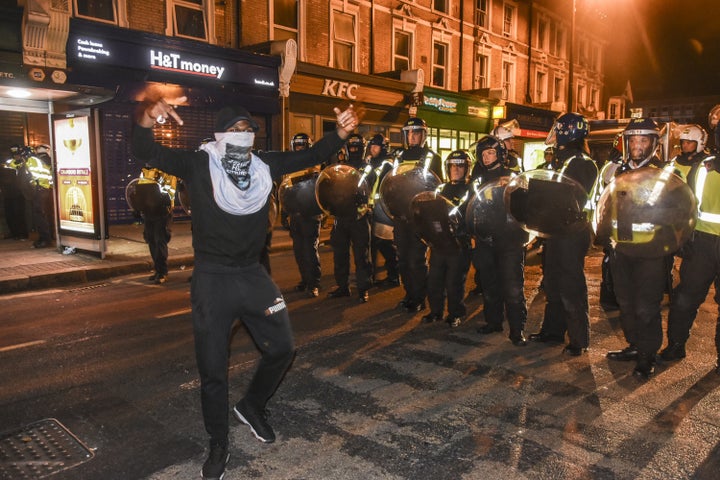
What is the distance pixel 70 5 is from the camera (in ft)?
44.1

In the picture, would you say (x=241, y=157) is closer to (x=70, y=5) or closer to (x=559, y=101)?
(x=70, y=5)

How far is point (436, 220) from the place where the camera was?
6406 millimetres

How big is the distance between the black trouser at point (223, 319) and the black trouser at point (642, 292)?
3.12m

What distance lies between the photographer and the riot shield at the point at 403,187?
22.5 ft

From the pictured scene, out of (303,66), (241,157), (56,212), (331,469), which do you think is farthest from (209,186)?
Answer: (303,66)

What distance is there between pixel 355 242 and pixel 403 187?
4.43ft

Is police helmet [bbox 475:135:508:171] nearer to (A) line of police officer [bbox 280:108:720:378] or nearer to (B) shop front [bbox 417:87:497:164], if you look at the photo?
(A) line of police officer [bbox 280:108:720:378]

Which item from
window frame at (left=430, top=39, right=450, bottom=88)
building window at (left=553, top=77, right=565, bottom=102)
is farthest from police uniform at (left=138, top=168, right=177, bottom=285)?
building window at (left=553, top=77, right=565, bottom=102)

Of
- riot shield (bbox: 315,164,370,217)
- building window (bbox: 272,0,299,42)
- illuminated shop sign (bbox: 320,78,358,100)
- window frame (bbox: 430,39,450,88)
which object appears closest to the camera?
riot shield (bbox: 315,164,370,217)

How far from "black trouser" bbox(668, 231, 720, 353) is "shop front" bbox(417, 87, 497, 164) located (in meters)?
18.2

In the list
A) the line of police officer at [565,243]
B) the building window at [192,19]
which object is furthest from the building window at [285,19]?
the line of police officer at [565,243]

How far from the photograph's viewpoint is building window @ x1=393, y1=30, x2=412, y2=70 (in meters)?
22.6

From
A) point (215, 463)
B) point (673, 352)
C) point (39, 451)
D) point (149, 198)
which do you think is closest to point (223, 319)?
point (215, 463)

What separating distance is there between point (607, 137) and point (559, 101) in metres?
16.5
